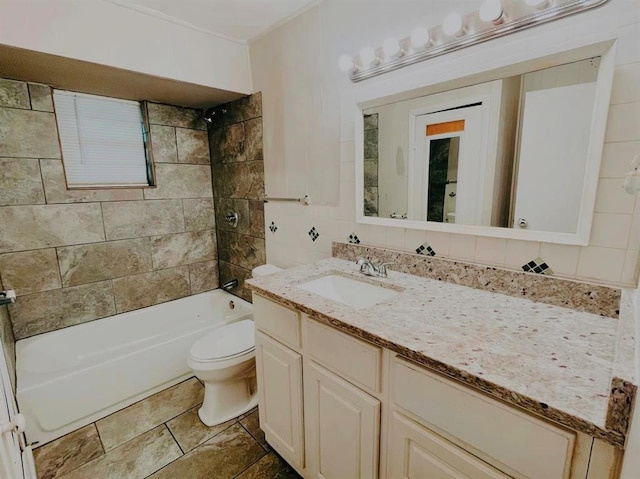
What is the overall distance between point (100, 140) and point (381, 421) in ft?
8.79

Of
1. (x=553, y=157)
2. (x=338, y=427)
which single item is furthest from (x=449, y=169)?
(x=338, y=427)

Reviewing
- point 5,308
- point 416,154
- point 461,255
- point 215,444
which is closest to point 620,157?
point 461,255

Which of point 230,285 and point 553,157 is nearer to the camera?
point 553,157

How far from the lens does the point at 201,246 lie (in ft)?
9.35

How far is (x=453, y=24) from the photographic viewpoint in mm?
1144

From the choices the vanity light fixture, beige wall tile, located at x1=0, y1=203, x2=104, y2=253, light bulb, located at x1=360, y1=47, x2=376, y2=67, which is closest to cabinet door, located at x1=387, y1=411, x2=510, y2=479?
the vanity light fixture

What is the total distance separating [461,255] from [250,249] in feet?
5.60

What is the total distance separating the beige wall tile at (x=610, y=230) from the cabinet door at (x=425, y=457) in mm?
783

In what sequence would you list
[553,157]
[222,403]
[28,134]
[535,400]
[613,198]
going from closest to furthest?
[535,400]
[613,198]
[553,157]
[222,403]
[28,134]

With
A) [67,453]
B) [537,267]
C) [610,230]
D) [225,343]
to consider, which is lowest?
[67,453]

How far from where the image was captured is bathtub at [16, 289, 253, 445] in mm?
1712

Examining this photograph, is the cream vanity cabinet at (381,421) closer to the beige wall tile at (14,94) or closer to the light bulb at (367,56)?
the light bulb at (367,56)

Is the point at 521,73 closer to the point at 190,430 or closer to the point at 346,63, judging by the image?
the point at 346,63

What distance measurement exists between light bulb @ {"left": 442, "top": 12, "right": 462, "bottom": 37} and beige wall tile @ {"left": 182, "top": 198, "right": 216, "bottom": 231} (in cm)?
232
